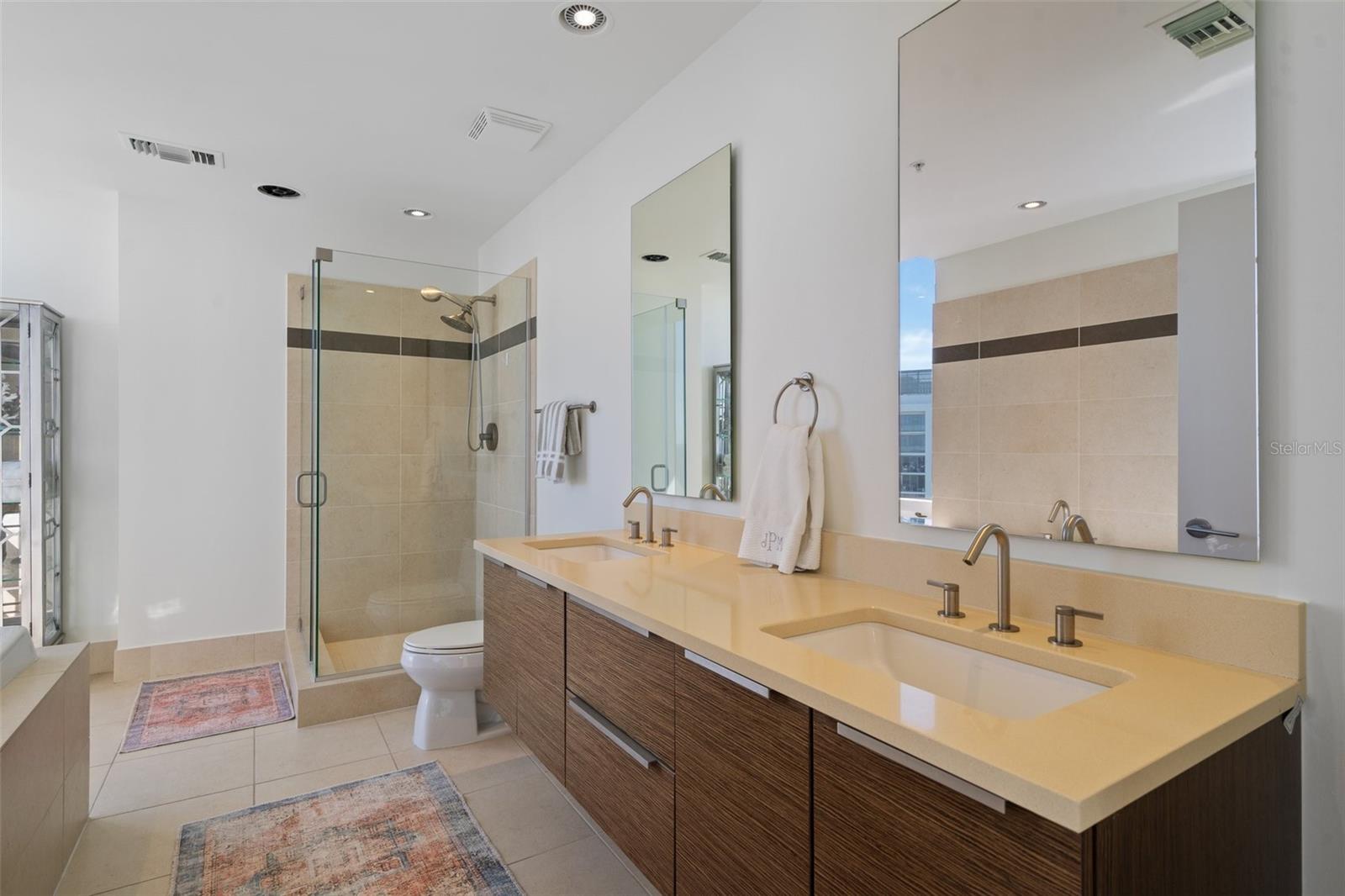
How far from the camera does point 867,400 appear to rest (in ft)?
5.53

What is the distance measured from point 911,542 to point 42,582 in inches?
163

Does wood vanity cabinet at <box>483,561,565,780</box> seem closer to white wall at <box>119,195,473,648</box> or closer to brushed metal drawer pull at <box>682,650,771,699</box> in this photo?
brushed metal drawer pull at <box>682,650,771,699</box>

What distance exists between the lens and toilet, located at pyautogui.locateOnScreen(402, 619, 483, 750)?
2.65 metres

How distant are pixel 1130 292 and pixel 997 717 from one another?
780 millimetres

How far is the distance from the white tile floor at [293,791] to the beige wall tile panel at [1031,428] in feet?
4.67

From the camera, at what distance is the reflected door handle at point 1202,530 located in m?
1.08

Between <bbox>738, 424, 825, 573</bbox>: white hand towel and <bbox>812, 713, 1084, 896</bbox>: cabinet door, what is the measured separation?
0.82 m

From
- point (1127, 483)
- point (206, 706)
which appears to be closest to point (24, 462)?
point (206, 706)

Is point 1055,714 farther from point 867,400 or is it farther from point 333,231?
point 333,231

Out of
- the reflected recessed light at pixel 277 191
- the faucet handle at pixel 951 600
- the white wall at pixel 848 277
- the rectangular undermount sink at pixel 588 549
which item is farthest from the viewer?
the reflected recessed light at pixel 277 191

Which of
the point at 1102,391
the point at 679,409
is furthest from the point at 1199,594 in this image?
the point at 679,409

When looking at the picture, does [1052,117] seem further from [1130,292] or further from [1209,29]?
[1130,292]

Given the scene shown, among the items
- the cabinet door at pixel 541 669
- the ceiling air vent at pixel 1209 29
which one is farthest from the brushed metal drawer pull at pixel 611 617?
the ceiling air vent at pixel 1209 29

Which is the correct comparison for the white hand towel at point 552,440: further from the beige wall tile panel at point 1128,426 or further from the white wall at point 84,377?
the white wall at point 84,377
